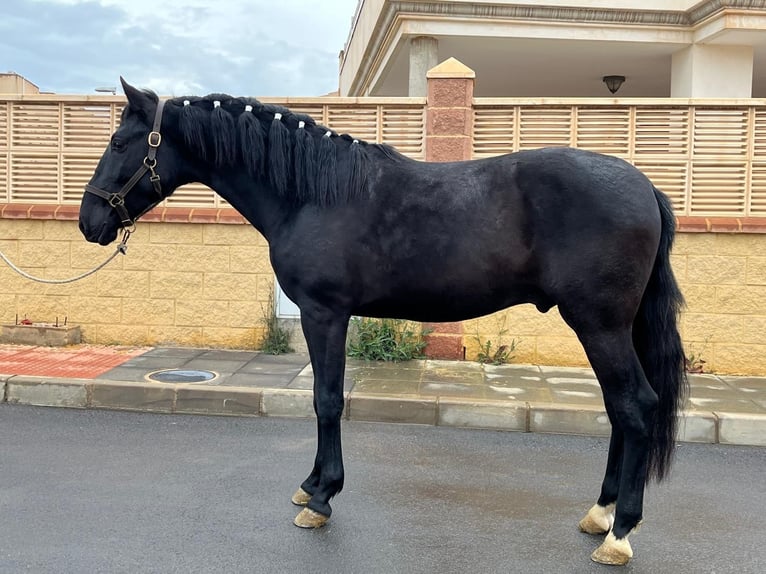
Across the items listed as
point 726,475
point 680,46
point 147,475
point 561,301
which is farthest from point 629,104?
point 147,475

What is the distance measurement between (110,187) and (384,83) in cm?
948

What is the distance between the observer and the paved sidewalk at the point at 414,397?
18.6ft

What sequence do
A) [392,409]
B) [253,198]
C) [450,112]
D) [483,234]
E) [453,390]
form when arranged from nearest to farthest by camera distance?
[483,234] < [253,198] < [392,409] < [453,390] < [450,112]

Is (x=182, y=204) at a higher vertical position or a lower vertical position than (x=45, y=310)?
higher

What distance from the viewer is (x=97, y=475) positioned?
4.35 m

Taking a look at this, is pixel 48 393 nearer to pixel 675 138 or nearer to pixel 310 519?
pixel 310 519

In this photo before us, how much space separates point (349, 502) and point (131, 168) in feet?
7.12

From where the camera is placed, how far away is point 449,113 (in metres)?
7.37

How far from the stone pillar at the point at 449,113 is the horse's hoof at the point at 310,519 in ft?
12.7

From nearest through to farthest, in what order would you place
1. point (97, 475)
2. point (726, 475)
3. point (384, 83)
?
point (97, 475) → point (726, 475) → point (384, 83)

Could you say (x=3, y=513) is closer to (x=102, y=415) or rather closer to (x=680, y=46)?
(x=102, y=415)

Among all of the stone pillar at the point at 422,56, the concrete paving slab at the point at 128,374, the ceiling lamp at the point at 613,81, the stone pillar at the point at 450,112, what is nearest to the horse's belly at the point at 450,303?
the concrete paving slab at the point at 128,374

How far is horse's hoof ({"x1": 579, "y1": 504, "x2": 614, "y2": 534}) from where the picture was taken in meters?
3.67

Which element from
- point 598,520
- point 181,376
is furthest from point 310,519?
point 181,376
